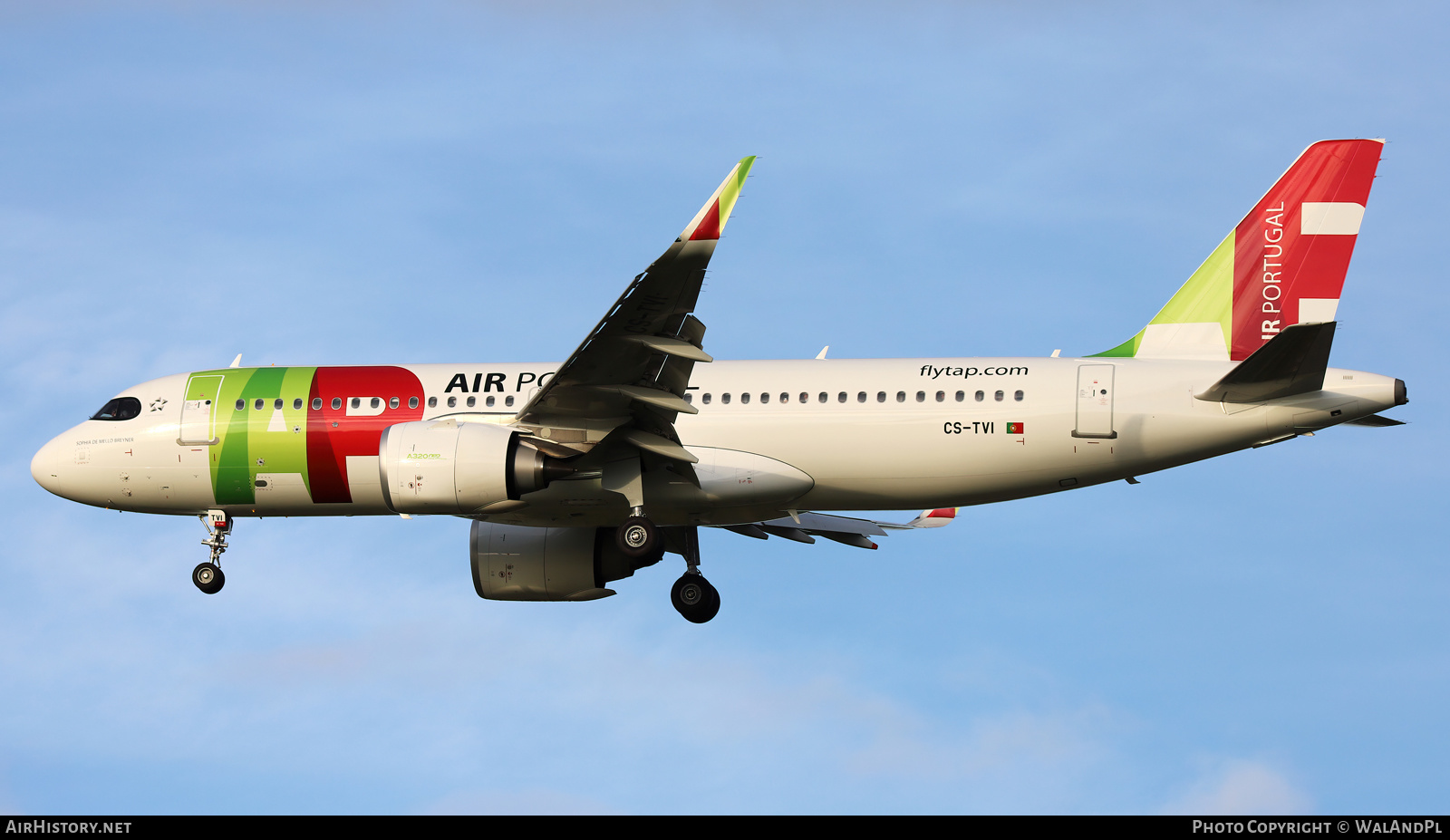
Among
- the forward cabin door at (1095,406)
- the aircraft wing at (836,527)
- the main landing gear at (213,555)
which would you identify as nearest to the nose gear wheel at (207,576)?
the main landing gear at (213,555)

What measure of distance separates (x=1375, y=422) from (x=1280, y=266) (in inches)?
132

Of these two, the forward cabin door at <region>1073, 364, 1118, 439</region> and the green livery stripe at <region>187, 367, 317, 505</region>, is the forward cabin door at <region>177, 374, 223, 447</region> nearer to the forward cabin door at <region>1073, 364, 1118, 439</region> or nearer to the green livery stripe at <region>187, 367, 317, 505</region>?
the green livery stripe at <region>187, 367, 317, 505</region>

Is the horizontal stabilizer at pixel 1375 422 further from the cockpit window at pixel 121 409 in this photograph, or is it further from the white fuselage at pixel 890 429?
the cockpit window at pixel 121 409

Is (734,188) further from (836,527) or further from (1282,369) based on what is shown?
(836,527)

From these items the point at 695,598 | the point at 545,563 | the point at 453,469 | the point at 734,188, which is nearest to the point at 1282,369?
the point at 734,188

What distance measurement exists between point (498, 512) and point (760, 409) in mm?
→ 4855

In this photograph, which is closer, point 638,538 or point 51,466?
point 638,538

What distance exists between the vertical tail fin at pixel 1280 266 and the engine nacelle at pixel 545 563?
1047cm

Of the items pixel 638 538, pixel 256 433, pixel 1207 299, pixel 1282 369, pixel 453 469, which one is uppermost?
pixel 1207 299

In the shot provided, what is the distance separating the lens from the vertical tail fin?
2755cm

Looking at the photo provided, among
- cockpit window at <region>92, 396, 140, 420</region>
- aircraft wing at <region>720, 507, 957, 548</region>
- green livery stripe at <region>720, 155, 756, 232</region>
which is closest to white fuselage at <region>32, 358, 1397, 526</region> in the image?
cockpit window at <region>92, 396, 140, 420</region>

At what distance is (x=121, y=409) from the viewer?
98.6 feet

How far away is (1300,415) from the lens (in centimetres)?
2523

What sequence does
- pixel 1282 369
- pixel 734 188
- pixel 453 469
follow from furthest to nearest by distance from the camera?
pixel 453 469
pixel 1282 369
pixel 734 188
